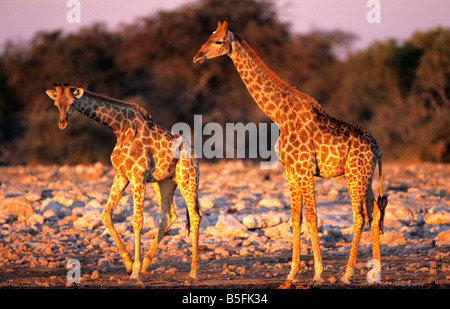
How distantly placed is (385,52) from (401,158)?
411 inches

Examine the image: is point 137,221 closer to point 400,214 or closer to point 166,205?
point 166,205

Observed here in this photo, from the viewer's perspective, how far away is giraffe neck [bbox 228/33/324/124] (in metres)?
7.73

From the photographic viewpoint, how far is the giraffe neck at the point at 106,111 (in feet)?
24.8

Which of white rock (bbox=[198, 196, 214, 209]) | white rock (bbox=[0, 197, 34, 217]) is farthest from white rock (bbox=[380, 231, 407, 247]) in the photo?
white rock (bbox=[0, 197, 34, 217])

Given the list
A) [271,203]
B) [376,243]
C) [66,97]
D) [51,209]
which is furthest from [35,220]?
[376,243]

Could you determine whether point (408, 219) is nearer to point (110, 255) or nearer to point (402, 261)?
point (402, 261)

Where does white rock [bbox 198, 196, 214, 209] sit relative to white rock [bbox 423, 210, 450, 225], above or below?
above

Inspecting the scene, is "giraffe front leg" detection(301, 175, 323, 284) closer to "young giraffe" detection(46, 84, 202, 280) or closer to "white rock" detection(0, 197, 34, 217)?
"young giraffe" detection(46, 84, 202, 280)

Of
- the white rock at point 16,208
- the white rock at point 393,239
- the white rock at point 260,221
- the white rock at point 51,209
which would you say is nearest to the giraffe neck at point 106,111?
the white rock at point 260,221

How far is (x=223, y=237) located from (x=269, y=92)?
2802 mm

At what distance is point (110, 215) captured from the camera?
7.77m

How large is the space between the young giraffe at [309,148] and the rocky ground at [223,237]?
64 cm

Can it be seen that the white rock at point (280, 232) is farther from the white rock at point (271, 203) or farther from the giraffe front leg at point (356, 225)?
the giraffe front leg at point (356, 225)
